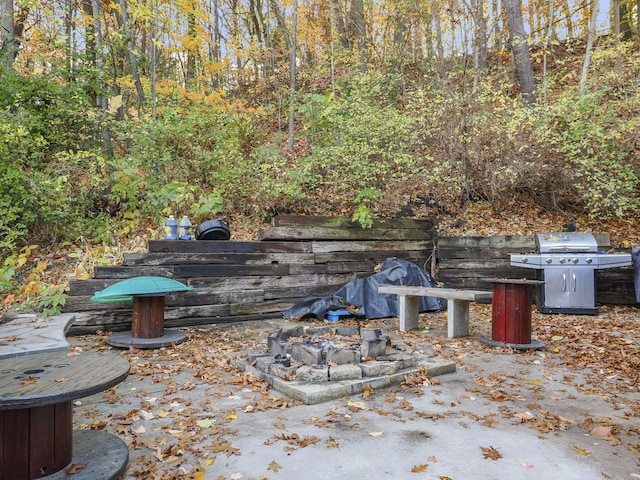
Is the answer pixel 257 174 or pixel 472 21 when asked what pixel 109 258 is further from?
pixel 472 21

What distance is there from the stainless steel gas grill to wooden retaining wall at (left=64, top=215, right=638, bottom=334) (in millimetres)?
606

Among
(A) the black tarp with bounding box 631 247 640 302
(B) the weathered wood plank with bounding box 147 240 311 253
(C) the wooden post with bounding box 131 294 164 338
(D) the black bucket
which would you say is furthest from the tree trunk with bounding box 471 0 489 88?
(C) the wooden post with bounding box 131 294 164 338

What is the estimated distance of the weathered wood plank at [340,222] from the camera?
6852 mm

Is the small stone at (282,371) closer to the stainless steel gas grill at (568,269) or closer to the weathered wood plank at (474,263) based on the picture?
the stainless steel gas grill at (568,269)

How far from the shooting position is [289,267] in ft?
22.1

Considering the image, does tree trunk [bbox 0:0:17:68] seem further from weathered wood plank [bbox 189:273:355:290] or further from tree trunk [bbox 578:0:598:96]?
tree trunk [bbox 578:0:598:96]

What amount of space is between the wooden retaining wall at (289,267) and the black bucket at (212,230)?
0.48ft

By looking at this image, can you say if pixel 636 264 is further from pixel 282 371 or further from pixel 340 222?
pixel 282 371

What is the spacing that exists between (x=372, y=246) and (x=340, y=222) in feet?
2.38

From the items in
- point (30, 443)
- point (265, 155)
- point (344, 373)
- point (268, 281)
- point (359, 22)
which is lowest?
point (344, 373)

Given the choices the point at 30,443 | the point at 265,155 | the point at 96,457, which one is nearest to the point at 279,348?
the point at 96,457

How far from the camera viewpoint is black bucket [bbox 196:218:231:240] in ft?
20.3

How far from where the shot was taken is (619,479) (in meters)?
2.06

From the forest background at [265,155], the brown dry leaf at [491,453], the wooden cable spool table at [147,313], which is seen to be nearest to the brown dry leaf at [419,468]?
the brown dry leaf at [491,453]
